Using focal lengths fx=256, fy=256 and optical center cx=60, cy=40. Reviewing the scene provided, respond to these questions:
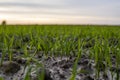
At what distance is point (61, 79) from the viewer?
1.95m

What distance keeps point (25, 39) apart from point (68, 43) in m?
1.52

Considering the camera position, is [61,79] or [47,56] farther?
[47,56]

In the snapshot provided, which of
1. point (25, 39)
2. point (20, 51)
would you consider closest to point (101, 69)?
point (20, 51)

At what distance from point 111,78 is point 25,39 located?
2.37 m

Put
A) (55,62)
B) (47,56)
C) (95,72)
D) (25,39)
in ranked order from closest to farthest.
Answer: (95,72) → (55,62) → (47,56) → (25,39)

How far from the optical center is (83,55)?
2773 millimetres

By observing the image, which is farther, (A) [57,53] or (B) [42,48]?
(B) [42,48]

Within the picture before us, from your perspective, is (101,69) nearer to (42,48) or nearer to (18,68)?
(18,68)

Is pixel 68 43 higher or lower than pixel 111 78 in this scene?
higher

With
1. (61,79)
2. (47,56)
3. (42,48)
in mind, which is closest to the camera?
(61,79)

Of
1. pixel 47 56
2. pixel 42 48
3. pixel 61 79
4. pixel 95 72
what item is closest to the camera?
pixel 61 79

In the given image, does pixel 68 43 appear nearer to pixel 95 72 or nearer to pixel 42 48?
pixel 42 48

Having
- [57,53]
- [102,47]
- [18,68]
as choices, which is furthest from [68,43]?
[18,68]

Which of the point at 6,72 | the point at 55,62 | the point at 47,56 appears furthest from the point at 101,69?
the point at 6,72
